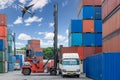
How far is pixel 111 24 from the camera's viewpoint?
119ft

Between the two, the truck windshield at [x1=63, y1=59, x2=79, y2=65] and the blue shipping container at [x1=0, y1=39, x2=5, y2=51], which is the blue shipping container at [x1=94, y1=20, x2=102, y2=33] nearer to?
the blue shipping container at [x1=0, y1=39, x2=5, y2=51]

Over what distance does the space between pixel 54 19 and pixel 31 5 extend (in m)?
3.60

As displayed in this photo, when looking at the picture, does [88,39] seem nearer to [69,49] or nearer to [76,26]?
[76,26]

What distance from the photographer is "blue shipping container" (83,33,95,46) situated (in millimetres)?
59375

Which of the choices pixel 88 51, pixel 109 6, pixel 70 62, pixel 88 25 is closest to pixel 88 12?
pixel 88 25

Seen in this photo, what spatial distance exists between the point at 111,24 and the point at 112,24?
0.63 meters

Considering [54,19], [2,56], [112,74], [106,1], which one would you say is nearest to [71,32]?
[54,19]

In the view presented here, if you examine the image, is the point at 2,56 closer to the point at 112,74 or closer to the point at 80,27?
the point at 80,27

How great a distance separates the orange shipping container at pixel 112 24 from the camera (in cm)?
3248

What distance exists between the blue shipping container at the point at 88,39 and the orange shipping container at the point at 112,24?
17.9 metres

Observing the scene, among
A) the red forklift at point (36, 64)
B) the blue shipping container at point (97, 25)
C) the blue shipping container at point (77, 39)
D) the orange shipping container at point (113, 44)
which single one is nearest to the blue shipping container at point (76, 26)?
the blue shipping container at point (77, 39)

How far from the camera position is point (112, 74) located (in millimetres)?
27453

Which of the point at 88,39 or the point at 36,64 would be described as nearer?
the point at 36,64

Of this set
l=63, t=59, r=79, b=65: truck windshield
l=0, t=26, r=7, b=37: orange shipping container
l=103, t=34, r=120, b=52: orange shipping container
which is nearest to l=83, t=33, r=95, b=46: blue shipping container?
l=0, t=26, r=7, b=37: orange shipping container
